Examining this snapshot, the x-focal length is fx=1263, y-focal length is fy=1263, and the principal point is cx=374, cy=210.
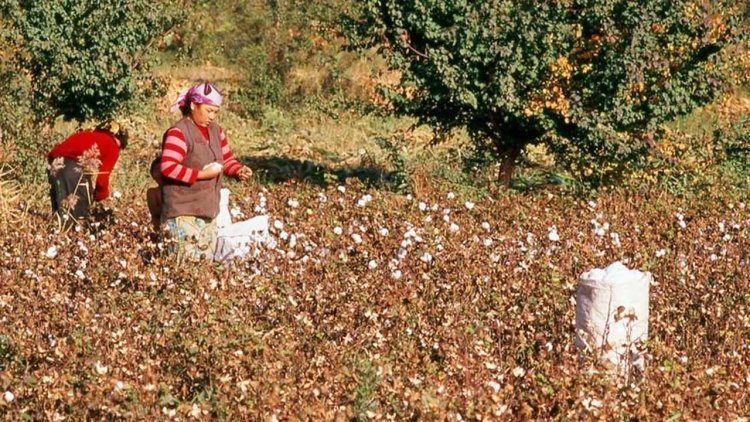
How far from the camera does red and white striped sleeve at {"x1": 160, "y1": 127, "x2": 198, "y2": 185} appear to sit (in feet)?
24.7

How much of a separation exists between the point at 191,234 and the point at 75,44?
740 centimetres

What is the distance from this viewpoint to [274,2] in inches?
1025

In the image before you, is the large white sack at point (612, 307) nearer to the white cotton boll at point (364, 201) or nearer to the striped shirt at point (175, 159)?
the striped shirt at point (175, 159)

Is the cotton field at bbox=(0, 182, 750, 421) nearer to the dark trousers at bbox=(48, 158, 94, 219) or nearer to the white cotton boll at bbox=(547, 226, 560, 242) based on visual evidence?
the white cotton boll at bbox=(547, 226, 560, 242)

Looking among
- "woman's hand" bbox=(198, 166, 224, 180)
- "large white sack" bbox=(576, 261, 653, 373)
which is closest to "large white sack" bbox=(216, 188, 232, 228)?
"woman's hand" bbox=(198, 166, 224, 180)

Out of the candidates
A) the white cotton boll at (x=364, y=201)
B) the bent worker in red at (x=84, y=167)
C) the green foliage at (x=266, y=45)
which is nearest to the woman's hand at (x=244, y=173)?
the white cotton boll at (x=364, y=201)

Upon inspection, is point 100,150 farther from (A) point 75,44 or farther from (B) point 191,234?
(A) point 75,44

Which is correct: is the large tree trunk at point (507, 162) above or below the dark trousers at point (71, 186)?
below

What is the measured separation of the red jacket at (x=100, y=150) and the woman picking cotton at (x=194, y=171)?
1.67m

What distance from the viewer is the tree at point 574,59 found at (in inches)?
451

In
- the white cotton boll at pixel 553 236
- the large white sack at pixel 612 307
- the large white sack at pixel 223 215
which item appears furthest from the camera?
the large white sack at pixel 223 215

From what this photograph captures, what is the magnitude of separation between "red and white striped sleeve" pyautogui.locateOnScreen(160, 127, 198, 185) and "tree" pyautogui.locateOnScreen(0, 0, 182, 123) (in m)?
7.06

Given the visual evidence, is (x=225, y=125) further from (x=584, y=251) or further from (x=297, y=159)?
(x=584, y=251)

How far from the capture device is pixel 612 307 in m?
5.78
